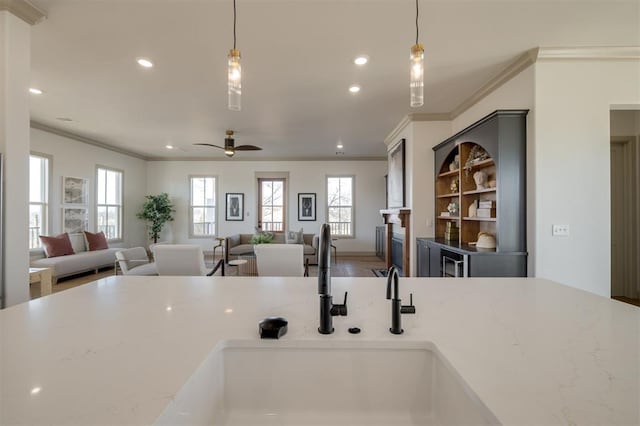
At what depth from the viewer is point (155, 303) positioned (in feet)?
3.84

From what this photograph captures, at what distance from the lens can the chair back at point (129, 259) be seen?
4.10 meters

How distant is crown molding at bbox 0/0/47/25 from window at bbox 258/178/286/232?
19.5ft

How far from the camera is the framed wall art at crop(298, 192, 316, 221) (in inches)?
313

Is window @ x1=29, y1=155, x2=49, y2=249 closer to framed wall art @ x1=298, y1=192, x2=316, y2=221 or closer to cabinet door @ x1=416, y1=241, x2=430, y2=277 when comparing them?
framed wall art @ x1=298, y1=192, x2=316, y2=221

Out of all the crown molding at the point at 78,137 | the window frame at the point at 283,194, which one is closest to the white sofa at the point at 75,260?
the crown molding at the point at 78,137

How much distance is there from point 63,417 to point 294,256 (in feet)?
8.99

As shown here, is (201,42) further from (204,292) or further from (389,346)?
(389,346)

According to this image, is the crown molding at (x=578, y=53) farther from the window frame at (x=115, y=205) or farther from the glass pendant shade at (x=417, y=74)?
the window frame at (x=115, y=205)

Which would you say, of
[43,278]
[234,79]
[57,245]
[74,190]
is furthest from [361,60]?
[74,190]

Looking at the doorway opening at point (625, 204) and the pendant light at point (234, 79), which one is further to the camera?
the doorway opening at point (625, 204)

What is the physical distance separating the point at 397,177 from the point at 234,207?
479 cm

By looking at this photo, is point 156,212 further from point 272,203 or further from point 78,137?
point 272,203

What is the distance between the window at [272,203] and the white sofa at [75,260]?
3639 millimetres

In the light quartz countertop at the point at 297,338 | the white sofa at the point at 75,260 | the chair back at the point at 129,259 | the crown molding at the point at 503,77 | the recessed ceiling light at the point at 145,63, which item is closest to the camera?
the light quartz countertop at the point at 297,338
